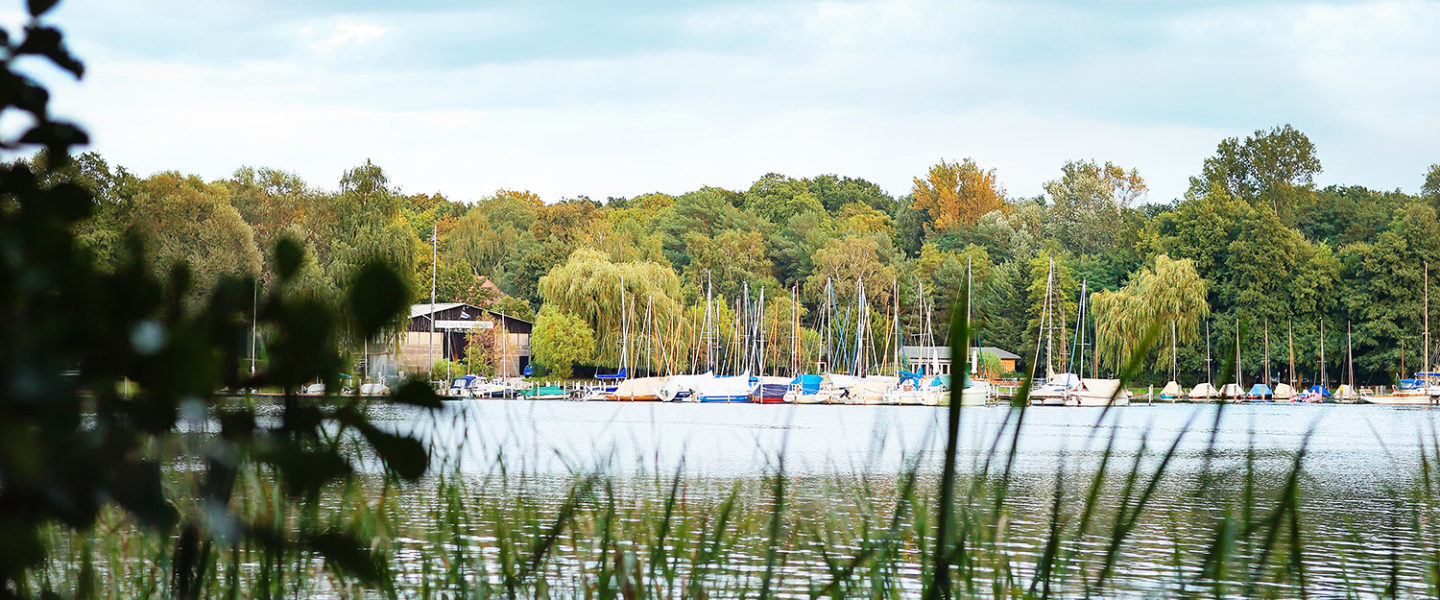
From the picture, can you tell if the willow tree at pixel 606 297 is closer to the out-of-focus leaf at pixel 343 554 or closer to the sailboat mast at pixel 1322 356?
the sailboat mast at pixel 1322 356

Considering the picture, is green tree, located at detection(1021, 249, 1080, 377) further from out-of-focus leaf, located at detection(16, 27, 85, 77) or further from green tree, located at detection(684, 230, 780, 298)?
out-of-focus leaf, located at detection(16, 27, 85, 77)

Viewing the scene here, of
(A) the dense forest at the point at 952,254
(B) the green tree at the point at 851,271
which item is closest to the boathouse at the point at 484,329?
(A) the dense forest at the point at 952,254

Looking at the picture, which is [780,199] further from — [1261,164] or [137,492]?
[137,492]

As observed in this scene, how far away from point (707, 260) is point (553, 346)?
74.5ft

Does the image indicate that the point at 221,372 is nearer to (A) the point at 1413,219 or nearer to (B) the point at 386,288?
(B) the point at 386,288

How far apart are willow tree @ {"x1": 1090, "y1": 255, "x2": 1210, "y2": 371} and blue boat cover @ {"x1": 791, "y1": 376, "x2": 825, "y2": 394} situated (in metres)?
14.5

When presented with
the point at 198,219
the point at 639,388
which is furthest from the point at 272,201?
the point at 639,388

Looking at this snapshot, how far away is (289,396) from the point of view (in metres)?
1.04

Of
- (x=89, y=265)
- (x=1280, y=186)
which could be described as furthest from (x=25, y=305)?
(x=1280, y=186)

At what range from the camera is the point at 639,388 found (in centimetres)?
5484

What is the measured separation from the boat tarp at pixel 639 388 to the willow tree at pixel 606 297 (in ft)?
9.28

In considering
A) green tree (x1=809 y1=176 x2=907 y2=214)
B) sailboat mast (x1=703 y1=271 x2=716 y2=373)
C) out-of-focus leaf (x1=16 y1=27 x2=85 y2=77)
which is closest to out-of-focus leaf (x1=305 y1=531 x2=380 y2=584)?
out-of-focus leaf (x1=16 y1=27 x2=85 y2=77)

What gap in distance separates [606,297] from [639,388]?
470 centimetres

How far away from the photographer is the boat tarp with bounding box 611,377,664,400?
54469 mm
